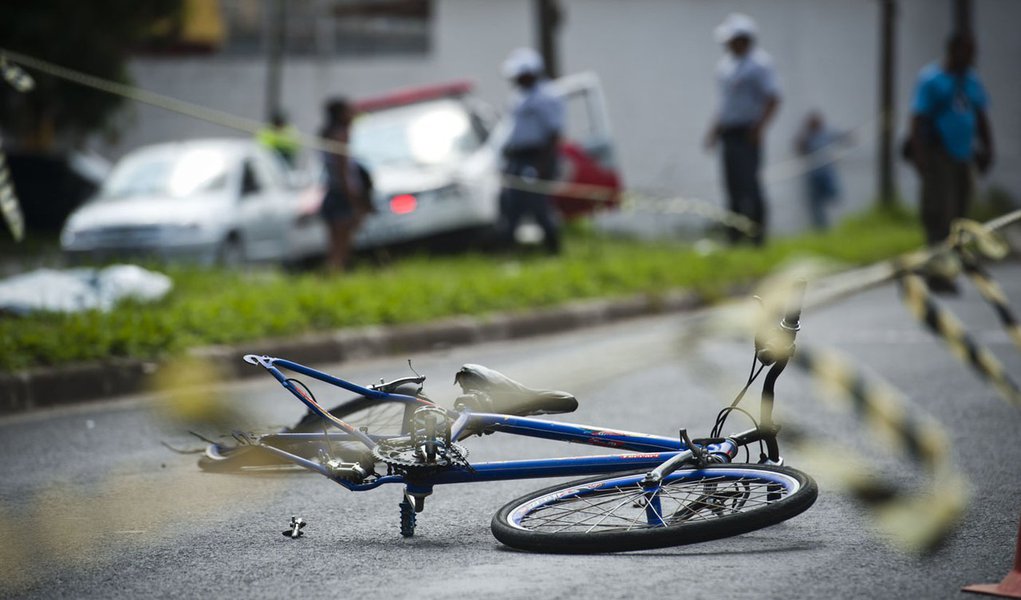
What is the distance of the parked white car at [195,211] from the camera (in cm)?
1360

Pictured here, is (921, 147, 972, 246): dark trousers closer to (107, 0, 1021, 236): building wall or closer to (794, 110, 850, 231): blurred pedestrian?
(794, 110, 850, 231): blurred pedestrian

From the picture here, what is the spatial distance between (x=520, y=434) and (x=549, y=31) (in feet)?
43.7

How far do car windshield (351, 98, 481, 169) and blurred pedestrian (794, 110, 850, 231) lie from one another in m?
8.71

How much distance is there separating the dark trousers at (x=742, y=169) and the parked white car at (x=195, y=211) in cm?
401

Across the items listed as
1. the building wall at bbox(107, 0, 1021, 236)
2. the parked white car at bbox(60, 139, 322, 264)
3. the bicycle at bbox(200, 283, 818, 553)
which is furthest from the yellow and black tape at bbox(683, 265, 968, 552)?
the building wall at bbox(107, 0, 1021, 236)

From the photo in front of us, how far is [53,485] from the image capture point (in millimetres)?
5242

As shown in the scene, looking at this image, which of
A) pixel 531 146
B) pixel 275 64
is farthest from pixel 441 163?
pixel 275 64

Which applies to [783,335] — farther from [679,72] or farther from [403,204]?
[679,72]

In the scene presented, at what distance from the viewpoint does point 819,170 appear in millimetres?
22516

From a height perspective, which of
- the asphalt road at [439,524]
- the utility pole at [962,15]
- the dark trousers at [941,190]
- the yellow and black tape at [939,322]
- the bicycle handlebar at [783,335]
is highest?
the utility pole at [962,15]

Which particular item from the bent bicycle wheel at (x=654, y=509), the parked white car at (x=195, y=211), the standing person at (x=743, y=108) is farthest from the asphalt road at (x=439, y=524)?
the parked white car at (x=195, y=211)

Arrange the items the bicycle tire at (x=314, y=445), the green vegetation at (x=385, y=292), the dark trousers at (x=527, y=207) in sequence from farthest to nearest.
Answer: the dark trousers at (x=527, y=207) < the green vegetation at (x=385, y=292) < the bicycle tire at (x=314, y=445)

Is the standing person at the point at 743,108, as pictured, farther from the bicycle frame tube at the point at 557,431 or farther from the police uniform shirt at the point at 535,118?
the bicycle frame tube at the point at 557,431

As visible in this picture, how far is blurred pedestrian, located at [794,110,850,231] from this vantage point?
2256cm
